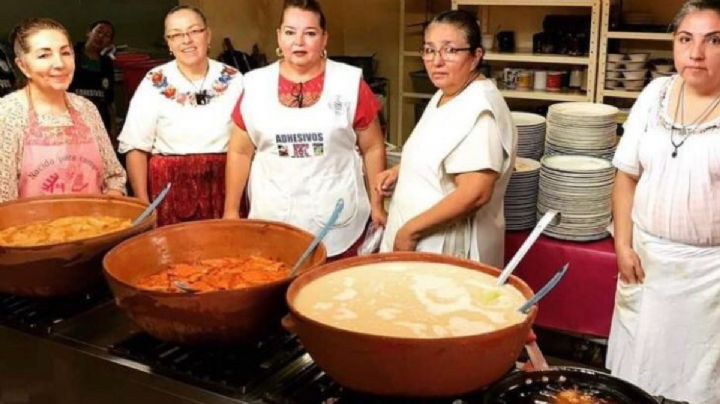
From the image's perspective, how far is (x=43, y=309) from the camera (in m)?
1.58

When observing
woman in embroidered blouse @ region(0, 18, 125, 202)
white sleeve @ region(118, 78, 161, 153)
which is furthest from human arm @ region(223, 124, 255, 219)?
woman in embroidered blouse @ region(0, 18, 125, 202)

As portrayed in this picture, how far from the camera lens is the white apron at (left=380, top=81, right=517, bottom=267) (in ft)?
7.33

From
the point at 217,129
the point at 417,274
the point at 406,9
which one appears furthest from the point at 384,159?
the point at 406,9

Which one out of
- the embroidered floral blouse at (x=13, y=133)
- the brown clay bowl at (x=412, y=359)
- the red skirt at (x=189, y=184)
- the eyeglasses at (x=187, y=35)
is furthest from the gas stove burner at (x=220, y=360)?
the eyeglasses at (x=187, y=35)

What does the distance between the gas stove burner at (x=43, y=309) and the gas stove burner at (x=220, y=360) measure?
189 millimetres

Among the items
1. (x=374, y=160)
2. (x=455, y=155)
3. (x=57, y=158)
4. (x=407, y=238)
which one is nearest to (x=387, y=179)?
(x=374, y=160)

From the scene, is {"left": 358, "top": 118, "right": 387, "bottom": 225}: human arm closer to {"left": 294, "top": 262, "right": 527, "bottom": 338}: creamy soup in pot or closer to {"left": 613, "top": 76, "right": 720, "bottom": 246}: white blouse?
{"left": 613, "top": 76, "right": 720, "bottom": 246}: white blouse

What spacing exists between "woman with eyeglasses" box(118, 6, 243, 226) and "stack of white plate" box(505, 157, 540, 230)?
1.11 metres

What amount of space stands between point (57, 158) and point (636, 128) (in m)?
1.76

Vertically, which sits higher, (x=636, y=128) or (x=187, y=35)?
(x=187, y=35)

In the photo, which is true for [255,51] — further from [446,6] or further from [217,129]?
[217,129]

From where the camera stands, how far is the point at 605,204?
2.86 m

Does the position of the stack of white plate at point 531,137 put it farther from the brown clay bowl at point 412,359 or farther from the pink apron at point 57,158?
the brown clay bowl at point 412,359

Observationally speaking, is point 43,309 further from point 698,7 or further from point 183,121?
point 698,7
